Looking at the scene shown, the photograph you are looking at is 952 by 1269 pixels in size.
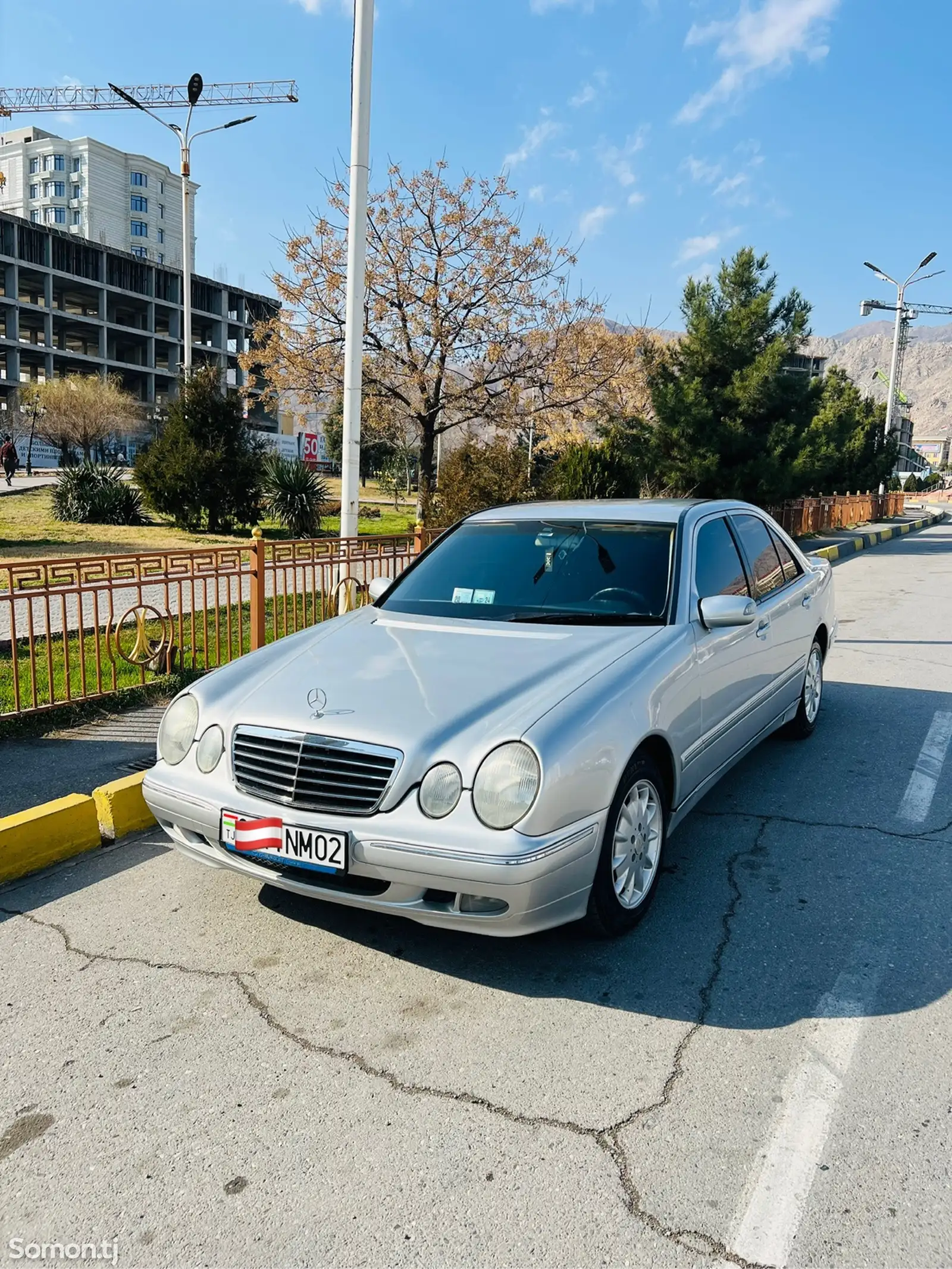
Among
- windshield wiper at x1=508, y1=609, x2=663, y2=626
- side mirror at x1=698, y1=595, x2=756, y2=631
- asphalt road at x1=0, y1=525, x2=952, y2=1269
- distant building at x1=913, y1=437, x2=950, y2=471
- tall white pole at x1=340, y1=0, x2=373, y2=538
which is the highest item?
distant building at x1=913, y1=437, x2=950, y2=471

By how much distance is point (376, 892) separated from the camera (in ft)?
10.0

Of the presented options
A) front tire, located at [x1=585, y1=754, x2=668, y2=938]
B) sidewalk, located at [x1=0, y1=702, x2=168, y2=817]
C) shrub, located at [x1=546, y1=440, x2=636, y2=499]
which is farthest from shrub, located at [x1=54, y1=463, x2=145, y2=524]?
front tire, located at [x1=585, y1=754, x2=668, y2=938]

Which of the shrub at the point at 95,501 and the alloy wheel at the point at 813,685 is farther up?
the shrub at the point at 95,501

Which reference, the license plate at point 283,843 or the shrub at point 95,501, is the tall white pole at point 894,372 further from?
the license plate at point 283,843

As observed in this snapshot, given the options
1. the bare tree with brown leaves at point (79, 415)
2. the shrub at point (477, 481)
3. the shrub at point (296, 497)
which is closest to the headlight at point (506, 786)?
the shrub at point (477, 481)

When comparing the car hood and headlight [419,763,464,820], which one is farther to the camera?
the car hood

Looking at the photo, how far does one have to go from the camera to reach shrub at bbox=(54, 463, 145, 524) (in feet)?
66.3

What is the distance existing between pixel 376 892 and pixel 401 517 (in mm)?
25412

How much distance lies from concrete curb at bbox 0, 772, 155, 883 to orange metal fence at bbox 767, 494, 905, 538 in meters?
17.4

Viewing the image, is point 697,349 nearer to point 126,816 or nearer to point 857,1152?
point 126,816

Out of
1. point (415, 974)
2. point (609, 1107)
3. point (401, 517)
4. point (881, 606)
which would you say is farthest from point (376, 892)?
point (401, 517)

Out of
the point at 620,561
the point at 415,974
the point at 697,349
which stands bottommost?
the point at 415,974

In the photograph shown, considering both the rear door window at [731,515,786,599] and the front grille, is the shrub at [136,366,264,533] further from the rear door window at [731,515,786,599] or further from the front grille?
the front grille

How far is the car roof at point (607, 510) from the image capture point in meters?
4.61
